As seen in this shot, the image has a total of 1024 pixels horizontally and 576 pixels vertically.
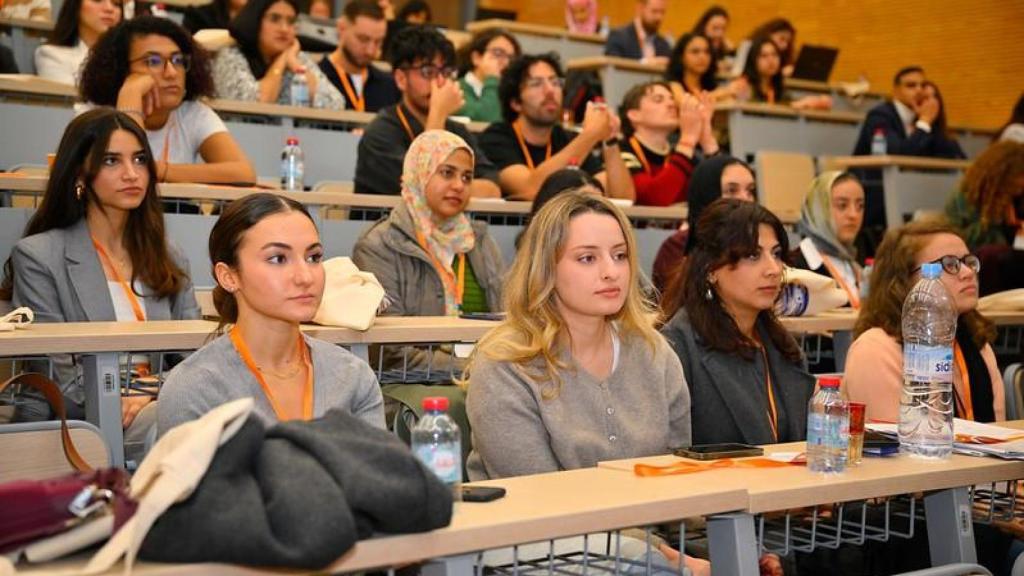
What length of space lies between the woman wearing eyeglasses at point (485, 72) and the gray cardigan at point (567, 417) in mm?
4474

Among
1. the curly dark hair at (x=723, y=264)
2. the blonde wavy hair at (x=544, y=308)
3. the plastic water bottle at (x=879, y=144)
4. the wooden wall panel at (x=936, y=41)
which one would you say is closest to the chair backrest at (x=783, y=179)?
the plastic water bottle at (x=879, y=144)

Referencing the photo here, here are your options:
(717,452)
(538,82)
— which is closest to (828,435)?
(717,452)

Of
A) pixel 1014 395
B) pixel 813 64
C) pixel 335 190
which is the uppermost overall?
pixel 813 64

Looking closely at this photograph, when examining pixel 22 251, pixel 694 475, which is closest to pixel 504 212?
pixel 22 251

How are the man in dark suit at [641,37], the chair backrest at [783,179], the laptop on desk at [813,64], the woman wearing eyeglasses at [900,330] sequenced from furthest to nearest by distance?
the laptop on desk at [813,64] < the man in dark suit at [641,37] < the chair backrest at [783,179] < the woman wearing eyeglasses at [900,330]

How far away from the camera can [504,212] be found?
202 inches

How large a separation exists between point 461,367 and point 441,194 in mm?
804

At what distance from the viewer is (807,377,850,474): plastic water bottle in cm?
247

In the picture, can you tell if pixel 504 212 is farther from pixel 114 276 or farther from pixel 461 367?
pixel 114 276

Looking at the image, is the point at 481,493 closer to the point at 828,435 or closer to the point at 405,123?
the point at 828,435

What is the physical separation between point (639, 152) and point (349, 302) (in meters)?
3.42

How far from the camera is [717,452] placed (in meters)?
2.56

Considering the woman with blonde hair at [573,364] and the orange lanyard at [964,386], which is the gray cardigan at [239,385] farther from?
the orange lanyard at [964,386]

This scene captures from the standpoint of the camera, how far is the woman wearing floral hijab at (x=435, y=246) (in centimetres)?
440
